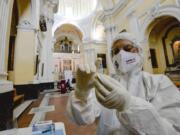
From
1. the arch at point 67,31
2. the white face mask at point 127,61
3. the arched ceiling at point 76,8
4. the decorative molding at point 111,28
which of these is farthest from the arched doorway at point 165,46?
the arch at point 67,31

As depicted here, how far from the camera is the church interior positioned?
2.56 meters

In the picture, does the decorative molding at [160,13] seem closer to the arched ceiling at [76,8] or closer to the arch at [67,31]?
the arched ceiling at [76,8]

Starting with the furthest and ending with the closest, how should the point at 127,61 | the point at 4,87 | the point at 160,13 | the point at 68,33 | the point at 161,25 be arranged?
the point at 68,33 < the point at 161,25 < the point at 160,13 < the point at 4,87 < the point at 127,61

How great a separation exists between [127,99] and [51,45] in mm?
10983

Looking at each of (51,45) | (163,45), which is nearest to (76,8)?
(51,45)

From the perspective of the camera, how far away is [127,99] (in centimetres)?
65

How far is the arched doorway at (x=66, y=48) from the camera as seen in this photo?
65.8ft

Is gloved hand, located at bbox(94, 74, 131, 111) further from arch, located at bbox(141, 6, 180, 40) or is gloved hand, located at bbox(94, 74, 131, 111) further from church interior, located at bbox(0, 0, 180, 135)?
arch, located at bbox(141, 6, 180, 40)

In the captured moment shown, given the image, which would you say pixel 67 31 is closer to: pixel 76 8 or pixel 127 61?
pixel 76 8

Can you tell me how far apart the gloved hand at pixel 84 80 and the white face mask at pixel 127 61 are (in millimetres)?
355

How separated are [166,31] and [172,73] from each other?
325 centimetres

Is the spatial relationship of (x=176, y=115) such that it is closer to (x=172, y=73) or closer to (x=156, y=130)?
(x=156, y=130)

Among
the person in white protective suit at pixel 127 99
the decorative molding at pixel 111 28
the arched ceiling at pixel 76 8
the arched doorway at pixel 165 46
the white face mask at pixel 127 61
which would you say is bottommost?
the person in white protective suit at pixel 127 99

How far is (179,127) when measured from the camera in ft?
2.18
